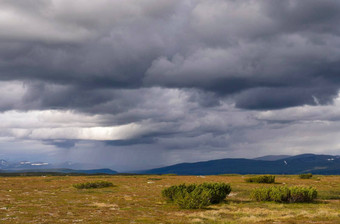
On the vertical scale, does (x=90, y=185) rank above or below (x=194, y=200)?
below

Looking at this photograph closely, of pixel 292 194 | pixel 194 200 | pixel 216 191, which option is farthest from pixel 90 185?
pixel 292 194

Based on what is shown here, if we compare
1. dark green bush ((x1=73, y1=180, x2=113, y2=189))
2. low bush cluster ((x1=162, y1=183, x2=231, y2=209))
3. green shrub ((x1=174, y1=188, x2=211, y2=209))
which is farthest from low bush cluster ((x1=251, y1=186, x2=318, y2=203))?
dark green bush ((x1=73, y1=180, x2=113, y2=189))

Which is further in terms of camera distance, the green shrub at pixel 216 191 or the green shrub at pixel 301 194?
the green shrub at pixel 301 194

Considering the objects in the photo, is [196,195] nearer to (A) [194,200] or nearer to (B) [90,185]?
(A) [194,200]

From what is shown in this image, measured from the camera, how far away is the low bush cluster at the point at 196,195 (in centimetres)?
3981

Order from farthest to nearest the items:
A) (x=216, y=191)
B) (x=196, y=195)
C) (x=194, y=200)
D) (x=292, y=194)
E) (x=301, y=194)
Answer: (x=301, y=194) < (x=292, y=194) < (x=216, y=191) < (x=196, y=195) < (x=194, y=200)

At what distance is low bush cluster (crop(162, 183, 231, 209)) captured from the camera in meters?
39.8

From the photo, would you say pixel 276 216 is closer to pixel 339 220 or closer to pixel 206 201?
pixel 339 220

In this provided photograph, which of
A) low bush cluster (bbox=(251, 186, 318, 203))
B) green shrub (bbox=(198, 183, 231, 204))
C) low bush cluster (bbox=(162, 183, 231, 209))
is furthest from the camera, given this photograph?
low bush cluster (bbox=(251, 186, 318, 203))

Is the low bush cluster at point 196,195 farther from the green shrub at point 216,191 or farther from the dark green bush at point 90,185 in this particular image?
the dark green bush at point 90,185

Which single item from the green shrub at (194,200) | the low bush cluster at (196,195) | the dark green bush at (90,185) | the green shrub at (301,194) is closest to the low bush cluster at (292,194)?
the green shrub at (301,194)

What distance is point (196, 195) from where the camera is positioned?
40375 mm

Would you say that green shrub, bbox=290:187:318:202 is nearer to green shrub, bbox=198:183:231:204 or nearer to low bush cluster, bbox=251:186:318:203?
low bush cluster, bbox=251:186:318:203

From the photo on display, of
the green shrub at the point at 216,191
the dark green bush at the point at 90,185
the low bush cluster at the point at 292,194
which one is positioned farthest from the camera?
the dark green bush at the point at 90,185
